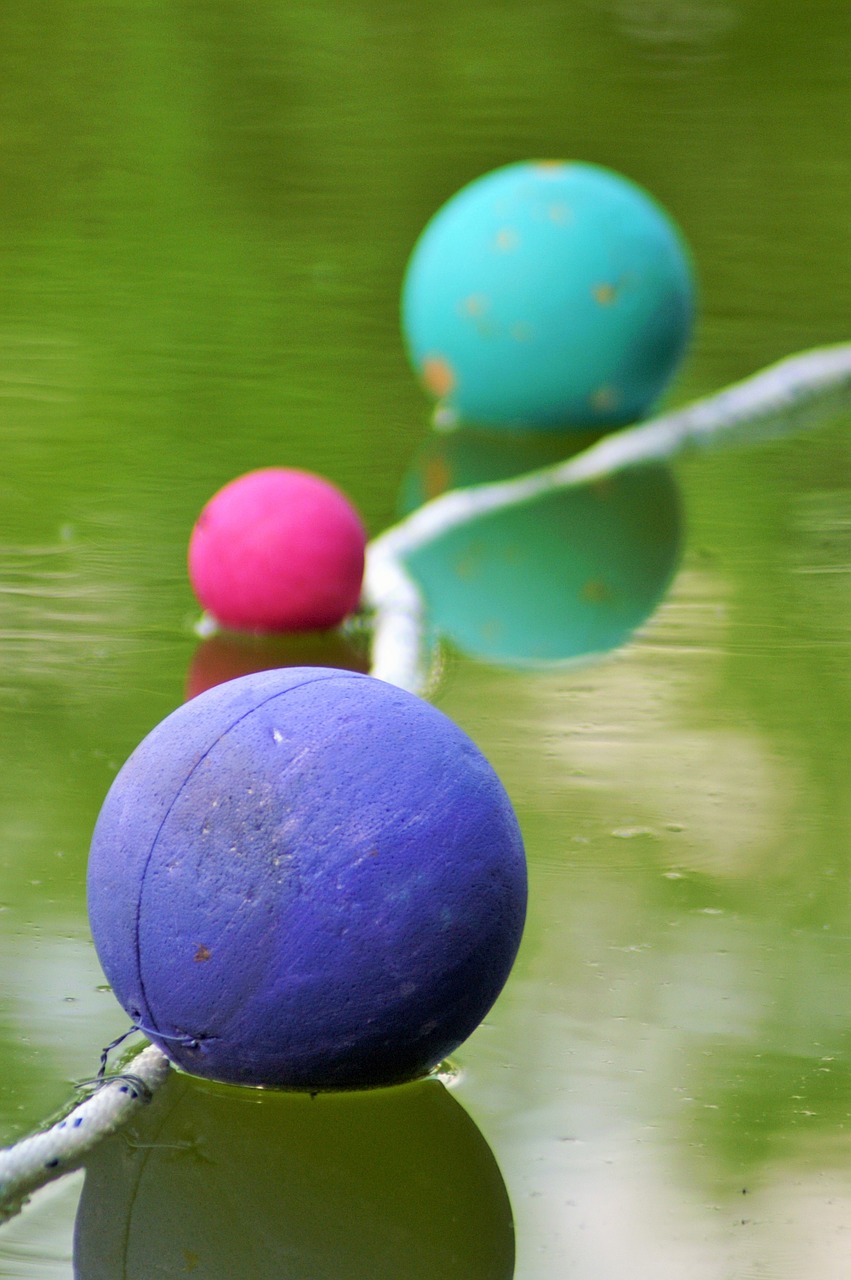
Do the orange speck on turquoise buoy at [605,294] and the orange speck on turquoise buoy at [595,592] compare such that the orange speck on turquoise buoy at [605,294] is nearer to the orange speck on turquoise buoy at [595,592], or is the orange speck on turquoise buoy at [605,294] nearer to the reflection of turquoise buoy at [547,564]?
the reflection of turquoise buoy at [547,564]

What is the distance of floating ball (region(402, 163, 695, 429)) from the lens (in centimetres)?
764

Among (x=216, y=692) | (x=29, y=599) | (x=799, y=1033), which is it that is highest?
(x=216, y=692)

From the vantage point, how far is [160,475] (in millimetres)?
7320

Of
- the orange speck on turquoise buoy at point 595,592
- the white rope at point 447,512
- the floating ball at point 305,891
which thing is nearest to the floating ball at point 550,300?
the white rope at point 447,512

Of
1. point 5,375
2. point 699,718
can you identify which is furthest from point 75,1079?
point 5,375

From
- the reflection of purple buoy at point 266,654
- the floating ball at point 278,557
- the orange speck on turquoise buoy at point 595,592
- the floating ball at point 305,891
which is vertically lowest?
the orange speck on turquoise buoy at point 595,592

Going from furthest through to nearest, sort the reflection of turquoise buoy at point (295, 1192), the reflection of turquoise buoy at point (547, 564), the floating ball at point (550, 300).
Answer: the floating ball at point (550, 300), the reflection of turquoise buoy at point (547, 564), the reflection of turquoise buoy at point (295, 1192)

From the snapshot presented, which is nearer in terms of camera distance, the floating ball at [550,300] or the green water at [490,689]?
the green water at [490,689]

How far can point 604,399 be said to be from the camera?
25.8 ft

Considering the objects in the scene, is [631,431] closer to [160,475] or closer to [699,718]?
[160,475]

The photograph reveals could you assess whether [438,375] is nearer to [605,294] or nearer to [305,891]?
[605,294]

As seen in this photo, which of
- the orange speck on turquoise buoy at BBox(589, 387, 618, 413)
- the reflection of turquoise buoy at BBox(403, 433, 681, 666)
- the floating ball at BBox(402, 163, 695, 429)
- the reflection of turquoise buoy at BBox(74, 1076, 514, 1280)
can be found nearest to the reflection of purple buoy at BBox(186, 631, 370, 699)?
the reflection of turquoise buoy at BBox(403, 433, 681, 666)

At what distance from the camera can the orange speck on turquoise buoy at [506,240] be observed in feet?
25.2

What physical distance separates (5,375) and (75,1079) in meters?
5.37
